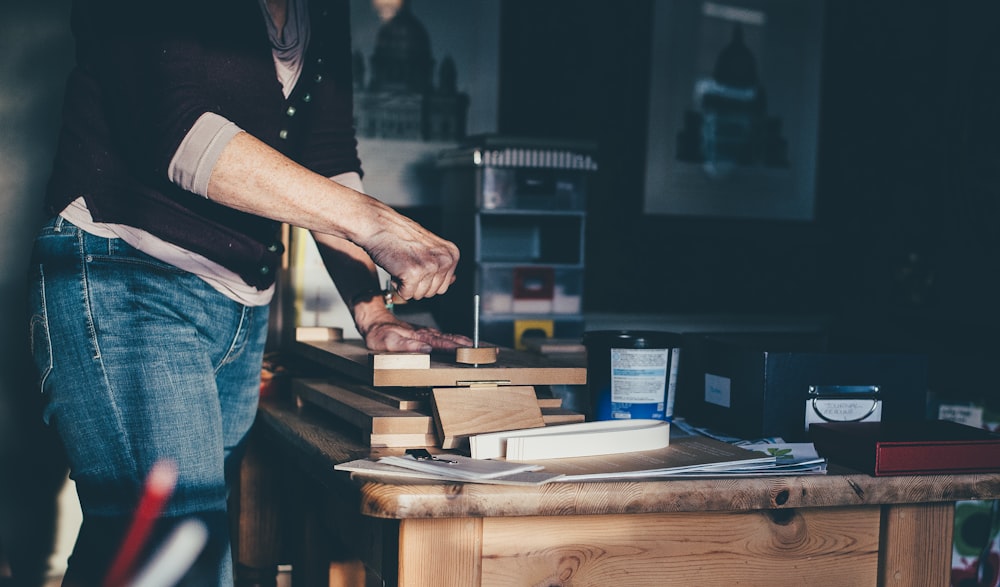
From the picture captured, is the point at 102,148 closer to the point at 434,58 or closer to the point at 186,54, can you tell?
the point at 186,54

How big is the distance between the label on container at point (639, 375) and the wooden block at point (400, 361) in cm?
31

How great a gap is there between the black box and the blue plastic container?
4.5 inches

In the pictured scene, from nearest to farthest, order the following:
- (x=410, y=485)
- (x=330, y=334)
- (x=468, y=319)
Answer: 1. (x=410, y=485)
2. (x=330, y=334)
3. (x=468, y=319)

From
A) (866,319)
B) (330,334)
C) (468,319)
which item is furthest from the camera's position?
(866,319)

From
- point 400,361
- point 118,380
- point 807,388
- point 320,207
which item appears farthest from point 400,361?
point 807,388

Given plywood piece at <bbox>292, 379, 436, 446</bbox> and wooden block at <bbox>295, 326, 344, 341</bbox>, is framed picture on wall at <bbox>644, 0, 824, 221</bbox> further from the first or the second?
plywood piece at <bbox>292, 379, 436, 446</bbox>

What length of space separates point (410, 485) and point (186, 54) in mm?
632

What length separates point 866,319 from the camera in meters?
3.88

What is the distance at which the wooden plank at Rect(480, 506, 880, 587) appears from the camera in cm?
113

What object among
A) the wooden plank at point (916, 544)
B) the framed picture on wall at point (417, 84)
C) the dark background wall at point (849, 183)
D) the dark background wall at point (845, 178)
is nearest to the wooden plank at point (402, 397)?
the wooden plank at point (916, 544)

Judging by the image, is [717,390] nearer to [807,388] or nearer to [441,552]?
[807,388]

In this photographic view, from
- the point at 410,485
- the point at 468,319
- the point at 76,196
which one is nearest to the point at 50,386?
the point at 76,196

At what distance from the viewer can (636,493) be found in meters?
1.13

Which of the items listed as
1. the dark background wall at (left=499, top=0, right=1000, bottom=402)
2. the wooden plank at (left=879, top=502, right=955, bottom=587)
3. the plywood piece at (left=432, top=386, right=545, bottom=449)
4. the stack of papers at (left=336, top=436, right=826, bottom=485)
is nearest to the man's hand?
the plywood piece at (left=432, top=386, right=545, bottom=449)
